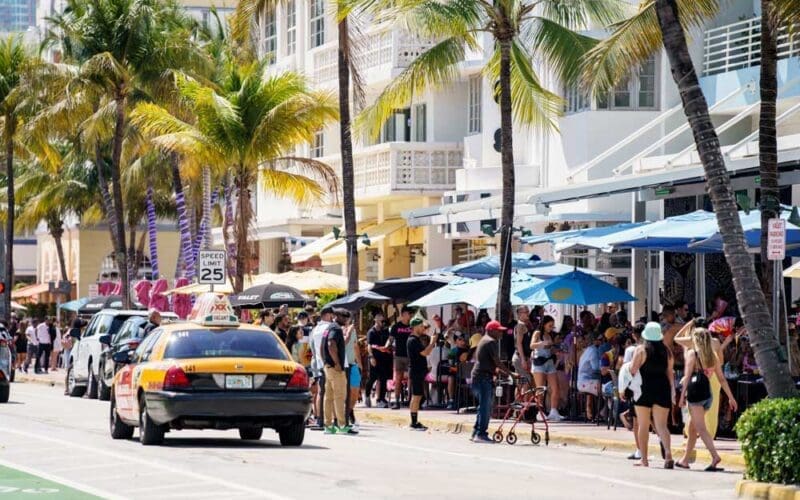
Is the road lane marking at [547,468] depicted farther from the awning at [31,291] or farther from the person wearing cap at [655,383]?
the awning at [31,291]

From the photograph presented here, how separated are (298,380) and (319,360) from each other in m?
4.09

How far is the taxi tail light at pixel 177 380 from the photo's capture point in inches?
770

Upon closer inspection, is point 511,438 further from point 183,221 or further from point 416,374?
point 183,221

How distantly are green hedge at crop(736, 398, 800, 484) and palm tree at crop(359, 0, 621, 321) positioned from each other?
11.7 m

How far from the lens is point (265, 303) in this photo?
3922 cm

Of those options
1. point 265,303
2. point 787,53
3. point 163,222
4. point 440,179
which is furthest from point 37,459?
point 163,222

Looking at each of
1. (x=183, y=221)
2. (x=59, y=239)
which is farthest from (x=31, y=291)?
(x=183, y=221)

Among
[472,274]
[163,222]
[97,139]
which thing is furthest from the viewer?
[163,222]

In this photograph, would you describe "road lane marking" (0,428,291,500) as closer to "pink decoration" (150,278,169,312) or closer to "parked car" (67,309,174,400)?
"parked car" (67,309,174,400)

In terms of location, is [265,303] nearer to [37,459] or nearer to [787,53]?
[787,53]

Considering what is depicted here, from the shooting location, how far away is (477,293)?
94.6ft

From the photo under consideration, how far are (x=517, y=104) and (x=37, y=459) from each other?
14140 millimetres

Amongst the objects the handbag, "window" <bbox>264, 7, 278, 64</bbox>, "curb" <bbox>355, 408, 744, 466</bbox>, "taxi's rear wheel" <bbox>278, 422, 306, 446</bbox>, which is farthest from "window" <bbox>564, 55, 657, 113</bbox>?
"window" <bbox>264, 7, 278, 64</bbox>

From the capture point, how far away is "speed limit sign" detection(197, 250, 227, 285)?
33094 mm
